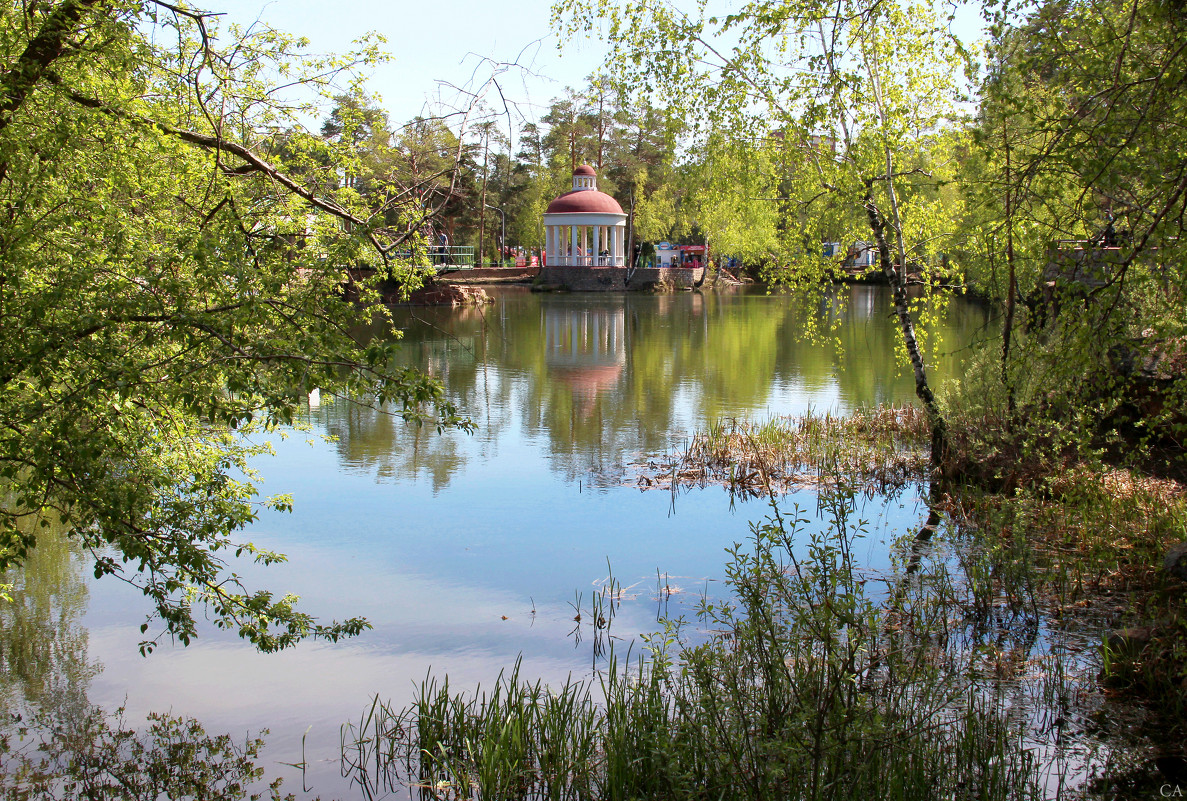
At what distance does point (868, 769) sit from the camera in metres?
3.63

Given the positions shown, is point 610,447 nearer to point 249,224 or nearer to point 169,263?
point 249,224

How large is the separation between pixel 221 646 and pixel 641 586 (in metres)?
3.18

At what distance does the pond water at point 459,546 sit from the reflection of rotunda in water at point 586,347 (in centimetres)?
24

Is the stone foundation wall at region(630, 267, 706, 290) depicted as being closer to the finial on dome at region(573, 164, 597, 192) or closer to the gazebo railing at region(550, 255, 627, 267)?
the gazebo railing at region(550, 255, 627, 267)

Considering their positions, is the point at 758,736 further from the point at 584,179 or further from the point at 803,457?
the point at 584,179

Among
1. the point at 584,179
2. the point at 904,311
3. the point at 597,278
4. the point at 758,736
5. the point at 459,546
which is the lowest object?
the point at 459,546

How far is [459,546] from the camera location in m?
8.89

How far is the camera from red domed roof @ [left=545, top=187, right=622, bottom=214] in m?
50.4

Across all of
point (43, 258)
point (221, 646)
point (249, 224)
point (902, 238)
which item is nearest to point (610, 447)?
point (902, 238)

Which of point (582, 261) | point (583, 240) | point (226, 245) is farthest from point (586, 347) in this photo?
point (583, 240)

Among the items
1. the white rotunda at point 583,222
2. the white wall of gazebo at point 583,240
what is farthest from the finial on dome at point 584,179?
the white wall of gazebo at point 583,240

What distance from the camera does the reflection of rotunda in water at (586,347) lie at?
19719 mm

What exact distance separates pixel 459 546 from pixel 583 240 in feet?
144

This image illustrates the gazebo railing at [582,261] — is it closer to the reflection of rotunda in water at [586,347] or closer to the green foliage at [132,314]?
the reflection of rotunda in water at [586,347]
